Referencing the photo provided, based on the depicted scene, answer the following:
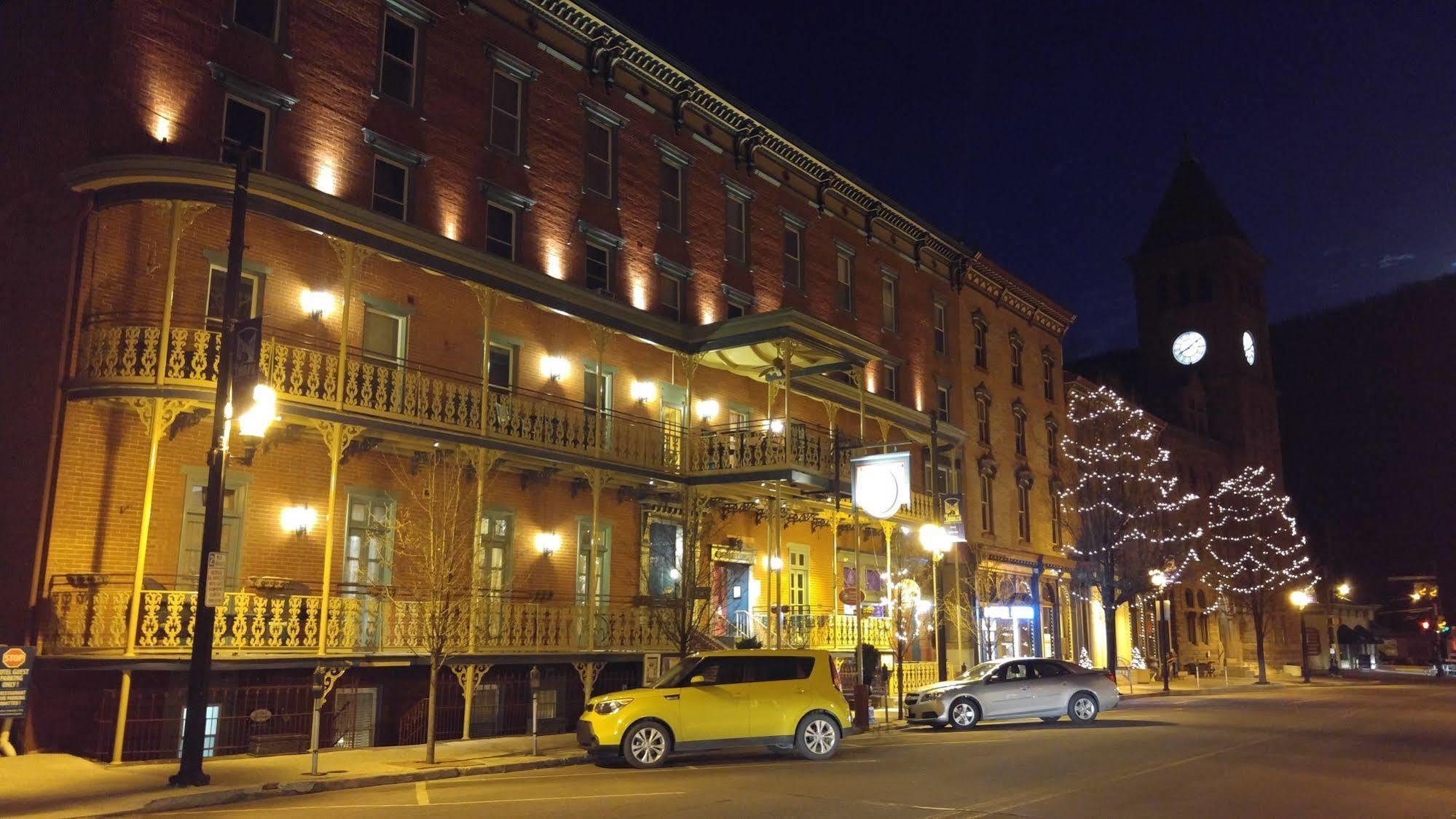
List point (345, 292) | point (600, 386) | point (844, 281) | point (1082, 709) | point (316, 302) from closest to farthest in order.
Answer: point (345, 292), point (316, 302), point (600, 386), point (1082, 709), point (844, 281)

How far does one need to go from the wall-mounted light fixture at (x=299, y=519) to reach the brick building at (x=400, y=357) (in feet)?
0.19

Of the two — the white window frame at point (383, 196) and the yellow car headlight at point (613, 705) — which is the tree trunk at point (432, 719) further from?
the white window frame at point (383, 196)

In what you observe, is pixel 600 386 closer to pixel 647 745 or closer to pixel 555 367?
pixel 555 367

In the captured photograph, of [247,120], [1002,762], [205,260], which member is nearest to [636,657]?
[1002,762]

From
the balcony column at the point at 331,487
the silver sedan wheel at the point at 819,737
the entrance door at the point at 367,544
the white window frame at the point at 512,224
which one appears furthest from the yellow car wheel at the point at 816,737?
the white window frame at the point at 512,224

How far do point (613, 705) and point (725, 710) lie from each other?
1.73 meters

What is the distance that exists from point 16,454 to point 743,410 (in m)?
18.0

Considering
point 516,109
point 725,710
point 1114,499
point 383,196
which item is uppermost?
point 516,109

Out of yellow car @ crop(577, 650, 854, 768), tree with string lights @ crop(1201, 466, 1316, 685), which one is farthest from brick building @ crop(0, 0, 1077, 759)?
tree with string lights @ crop(1201, 466, 1316, 685)

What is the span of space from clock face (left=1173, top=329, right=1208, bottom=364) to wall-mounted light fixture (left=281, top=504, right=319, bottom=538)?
191ft

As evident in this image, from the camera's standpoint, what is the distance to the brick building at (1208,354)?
200ft

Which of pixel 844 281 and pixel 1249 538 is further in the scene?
pixel 1249 538

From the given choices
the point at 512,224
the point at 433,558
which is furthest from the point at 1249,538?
the point at 433,558

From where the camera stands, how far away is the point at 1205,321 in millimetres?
65438
